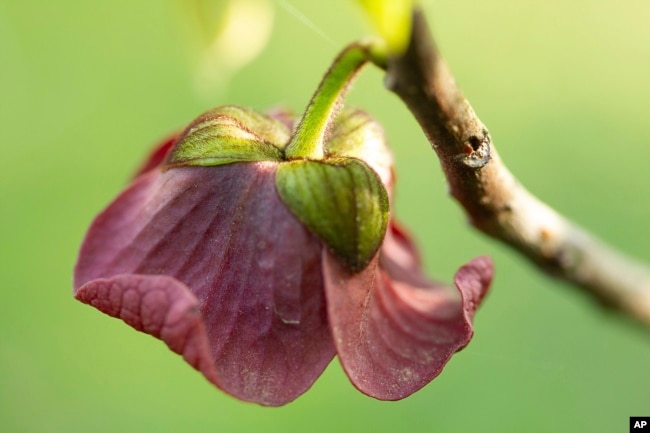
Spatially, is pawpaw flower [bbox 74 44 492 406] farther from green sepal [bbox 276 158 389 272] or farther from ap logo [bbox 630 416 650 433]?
ap logo [bbox 630 416 650 433]

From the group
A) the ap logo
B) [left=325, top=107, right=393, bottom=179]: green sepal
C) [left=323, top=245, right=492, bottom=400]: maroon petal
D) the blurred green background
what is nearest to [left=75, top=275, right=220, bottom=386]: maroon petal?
[left=323, top=245, right=492, bottom=400]: maroon petal

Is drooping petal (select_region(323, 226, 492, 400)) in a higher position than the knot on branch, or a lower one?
lower

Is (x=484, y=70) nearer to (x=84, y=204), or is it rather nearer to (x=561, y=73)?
(x=561, y=73)

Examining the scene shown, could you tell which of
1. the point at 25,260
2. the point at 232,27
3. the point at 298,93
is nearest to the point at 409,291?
the point at 232,27

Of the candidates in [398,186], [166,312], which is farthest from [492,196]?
[398,186]

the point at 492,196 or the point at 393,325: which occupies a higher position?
the point at 492,196

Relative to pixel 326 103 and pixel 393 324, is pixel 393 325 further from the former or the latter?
pixel 326 103
